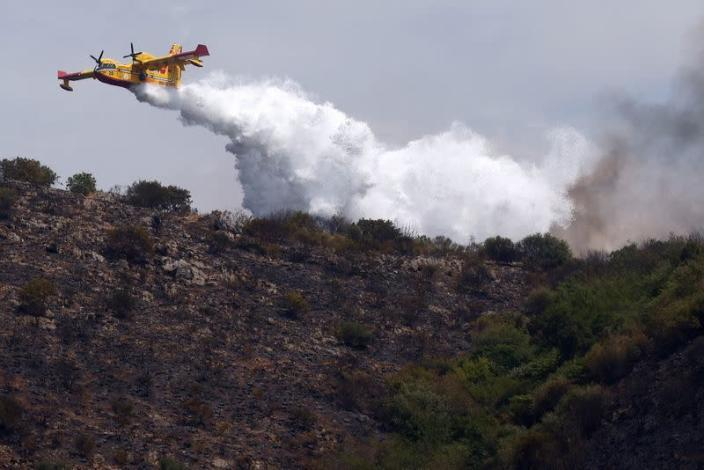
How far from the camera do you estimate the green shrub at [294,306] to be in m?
53.1

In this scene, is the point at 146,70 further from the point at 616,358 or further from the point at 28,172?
the point at 616,358

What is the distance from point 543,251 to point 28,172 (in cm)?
2637

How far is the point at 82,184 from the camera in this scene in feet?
208

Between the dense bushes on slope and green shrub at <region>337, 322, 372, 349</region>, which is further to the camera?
green shrub at <region>337, 322, 372, 349</region>

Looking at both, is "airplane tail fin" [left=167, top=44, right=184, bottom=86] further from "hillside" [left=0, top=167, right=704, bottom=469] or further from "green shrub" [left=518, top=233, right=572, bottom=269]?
"green shrub" [left=518, top=233, right=572, bottom=269]

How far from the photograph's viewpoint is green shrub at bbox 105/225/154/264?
54.0m

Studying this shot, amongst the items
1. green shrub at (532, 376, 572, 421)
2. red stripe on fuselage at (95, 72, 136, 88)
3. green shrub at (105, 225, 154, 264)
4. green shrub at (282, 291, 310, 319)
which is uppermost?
red stripe on fuselage at (95, 72, 136, 88)

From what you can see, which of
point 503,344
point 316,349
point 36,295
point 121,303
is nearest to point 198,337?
→ point 121,303

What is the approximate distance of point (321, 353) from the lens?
50250 mm

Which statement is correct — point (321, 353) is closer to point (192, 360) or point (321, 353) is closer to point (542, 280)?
point (192, 360)

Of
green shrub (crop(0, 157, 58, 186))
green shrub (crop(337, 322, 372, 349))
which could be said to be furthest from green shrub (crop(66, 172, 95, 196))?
green shrub (crop(337, 322, 372, 349))

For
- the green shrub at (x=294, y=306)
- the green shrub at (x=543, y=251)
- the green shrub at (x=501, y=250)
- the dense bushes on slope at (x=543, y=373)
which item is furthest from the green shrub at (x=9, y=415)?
the green shrub at (x=501, y=250)

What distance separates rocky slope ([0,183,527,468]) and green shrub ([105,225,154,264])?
43 centimetres

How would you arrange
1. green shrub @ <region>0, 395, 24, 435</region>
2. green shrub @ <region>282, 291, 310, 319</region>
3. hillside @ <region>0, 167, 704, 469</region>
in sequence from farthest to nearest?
green shrub @ <region>282, 291, 310, 319</region> → hillside @ <region>0, 167, 704, 469</region> → green shrub @ <region>0, 395, 24, 435</region>
